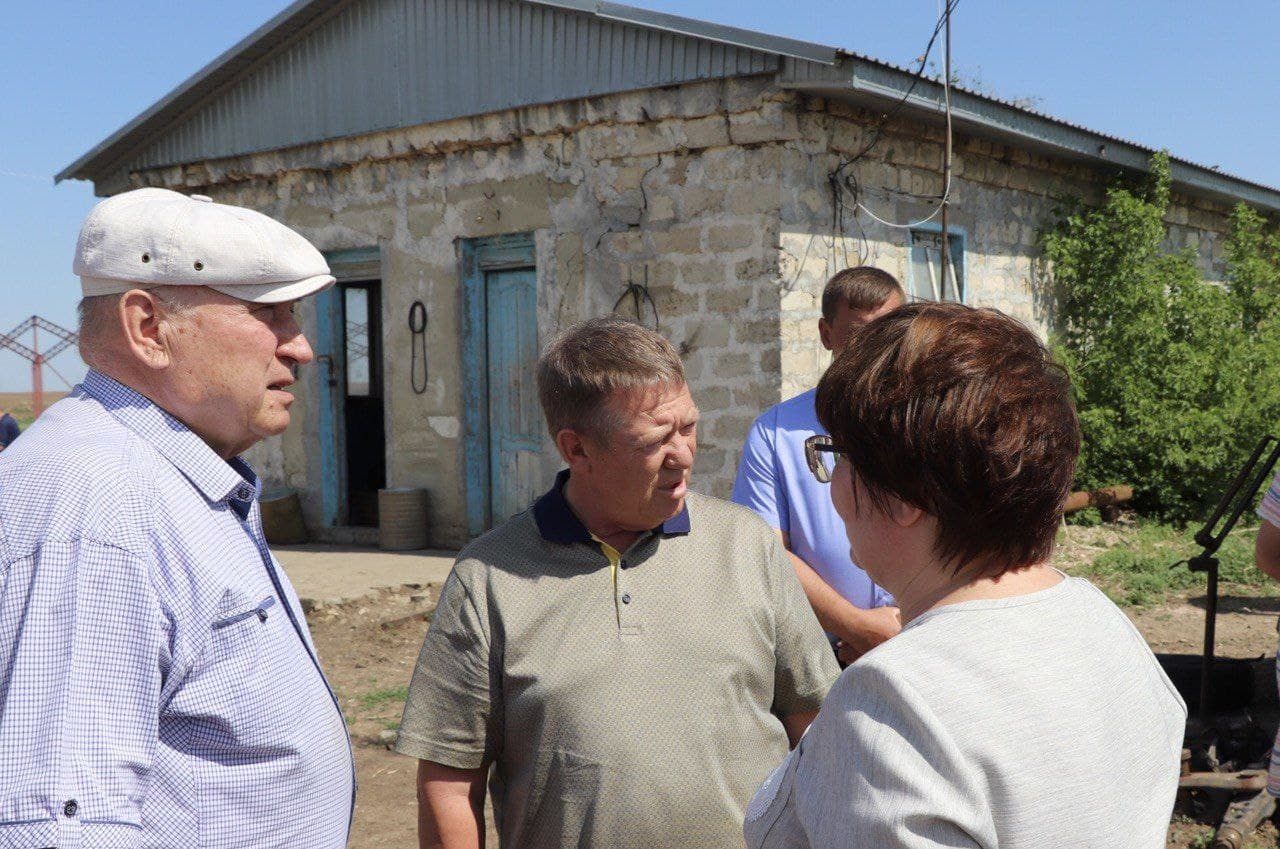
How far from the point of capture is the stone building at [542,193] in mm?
7590

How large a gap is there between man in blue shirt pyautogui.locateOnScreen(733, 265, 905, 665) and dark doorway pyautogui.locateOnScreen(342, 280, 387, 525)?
767 centimetres

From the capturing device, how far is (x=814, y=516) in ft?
9.95

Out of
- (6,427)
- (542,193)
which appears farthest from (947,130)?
(6,427)

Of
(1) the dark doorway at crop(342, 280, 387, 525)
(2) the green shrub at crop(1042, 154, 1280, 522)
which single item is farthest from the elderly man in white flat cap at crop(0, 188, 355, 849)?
(2) the green shrub at crop(1042, 154, 1280, 522)

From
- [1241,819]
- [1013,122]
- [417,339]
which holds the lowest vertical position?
[1241,819]

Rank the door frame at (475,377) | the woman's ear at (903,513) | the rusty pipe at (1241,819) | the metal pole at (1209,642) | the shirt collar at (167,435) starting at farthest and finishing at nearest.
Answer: the door frame at (475,377) → the metal pole at (1209,642) → the rusty pipe at (1241,819) → the shirt collar at (167,435) → the woman's ear at (903,513)

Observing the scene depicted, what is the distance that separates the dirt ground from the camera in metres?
4.34

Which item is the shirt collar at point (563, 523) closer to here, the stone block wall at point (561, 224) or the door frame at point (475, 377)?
the stone block wall at point (561, 224)

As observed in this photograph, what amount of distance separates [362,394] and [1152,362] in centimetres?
728

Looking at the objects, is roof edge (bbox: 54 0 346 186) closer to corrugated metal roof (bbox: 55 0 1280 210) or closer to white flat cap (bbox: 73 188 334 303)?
corrugated metal roof (bbox: 55 0 1280 210)

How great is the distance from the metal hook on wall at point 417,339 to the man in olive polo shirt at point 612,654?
754 cm

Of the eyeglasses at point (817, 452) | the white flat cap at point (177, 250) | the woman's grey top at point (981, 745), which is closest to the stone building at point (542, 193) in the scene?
the eyeglasses at point (817, 452)

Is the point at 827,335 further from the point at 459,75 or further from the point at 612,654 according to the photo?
the point at 459,75

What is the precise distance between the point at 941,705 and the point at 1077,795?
199 mm
